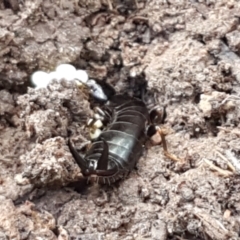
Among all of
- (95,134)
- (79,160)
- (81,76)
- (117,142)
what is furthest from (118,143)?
(81,76)

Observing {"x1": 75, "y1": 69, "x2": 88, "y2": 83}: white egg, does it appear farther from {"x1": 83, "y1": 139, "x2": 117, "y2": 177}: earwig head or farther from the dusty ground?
{"x1": 83, "y1": 139, "x2": 117, "y2": 177}: earwig head

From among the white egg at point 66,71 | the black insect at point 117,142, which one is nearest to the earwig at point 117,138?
the black insect at point 117,142

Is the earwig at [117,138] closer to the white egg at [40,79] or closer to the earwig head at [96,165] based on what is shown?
the earwig head at [96,165]

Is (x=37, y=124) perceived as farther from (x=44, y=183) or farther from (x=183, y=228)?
(x=183, y=228)

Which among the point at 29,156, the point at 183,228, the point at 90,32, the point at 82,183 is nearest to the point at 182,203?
the point at 183,228

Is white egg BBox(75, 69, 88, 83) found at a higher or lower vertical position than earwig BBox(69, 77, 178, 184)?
higher

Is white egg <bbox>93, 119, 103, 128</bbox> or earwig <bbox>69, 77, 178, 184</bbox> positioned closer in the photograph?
earwig <bbox>69, 77, 178, 184</bbox>

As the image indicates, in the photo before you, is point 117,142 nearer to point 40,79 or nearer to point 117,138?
point 117,138

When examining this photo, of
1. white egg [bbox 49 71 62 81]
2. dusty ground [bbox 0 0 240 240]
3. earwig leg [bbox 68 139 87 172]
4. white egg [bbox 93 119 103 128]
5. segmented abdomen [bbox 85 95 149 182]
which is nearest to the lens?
dusty ground [bbox 0 0 240 240]

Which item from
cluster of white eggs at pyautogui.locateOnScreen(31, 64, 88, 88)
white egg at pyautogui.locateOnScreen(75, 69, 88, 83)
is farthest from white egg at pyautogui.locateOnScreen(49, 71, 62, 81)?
white egg at pyautogui.locateOnScreen(75, 69, 88, 83)
